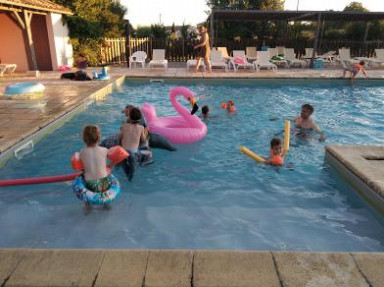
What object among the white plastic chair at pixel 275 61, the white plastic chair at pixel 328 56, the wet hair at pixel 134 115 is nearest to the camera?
the wet hair at pixel 134 115

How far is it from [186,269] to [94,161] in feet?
6.21

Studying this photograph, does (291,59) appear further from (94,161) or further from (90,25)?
(94,161)

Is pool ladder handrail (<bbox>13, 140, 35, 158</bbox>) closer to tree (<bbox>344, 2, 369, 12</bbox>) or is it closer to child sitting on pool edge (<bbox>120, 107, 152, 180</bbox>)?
child sitting on pool edge (<bbox>120, 107, 152, 180</bbox>)

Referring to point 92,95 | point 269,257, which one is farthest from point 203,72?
point 269,257

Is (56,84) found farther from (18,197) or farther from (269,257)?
(269,257)

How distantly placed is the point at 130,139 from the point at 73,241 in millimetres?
1797

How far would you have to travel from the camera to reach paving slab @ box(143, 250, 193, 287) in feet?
8.55

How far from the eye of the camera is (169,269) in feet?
8.98

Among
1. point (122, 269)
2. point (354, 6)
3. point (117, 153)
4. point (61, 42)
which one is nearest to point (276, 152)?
point (117, 153)

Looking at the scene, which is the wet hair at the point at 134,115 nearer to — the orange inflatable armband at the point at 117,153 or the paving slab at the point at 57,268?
the orange inflatable armband at the point at 117,153

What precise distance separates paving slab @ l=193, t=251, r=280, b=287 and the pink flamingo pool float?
3.88 metres

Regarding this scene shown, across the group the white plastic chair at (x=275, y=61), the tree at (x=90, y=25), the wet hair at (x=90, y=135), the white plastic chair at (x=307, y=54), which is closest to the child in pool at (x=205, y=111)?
the wet hair at (x=90, y=135)

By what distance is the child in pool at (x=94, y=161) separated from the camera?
3977 mm

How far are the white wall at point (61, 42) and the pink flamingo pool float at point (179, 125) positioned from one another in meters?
10.6
